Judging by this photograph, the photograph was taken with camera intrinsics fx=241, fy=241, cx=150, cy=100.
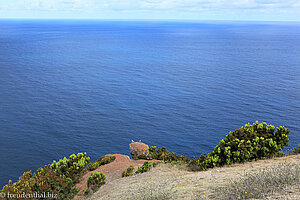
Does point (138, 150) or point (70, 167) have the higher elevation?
point (138, 150)

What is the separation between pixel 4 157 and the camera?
51250 mm

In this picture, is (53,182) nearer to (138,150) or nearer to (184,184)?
(184,184)

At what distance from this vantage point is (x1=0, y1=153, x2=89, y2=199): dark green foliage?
1913 centimetres

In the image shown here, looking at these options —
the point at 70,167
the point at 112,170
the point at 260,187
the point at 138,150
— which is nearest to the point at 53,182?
the point at 70,167

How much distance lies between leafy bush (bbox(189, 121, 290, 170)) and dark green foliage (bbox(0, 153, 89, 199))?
1194 centimetres

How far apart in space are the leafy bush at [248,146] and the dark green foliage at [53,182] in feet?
39.2

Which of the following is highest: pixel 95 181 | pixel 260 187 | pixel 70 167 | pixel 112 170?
pixel 70 167

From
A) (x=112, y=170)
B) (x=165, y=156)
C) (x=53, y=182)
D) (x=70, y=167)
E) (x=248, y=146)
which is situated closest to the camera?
(x=53, y=182)

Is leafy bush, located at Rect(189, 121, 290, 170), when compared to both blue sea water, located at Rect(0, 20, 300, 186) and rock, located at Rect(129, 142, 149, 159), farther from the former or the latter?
blue sea water, located at Rect(0, 20, 300, 186)

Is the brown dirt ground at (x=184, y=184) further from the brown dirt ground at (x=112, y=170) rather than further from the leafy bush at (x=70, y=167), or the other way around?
the leafy bush at (x=70, y=167)

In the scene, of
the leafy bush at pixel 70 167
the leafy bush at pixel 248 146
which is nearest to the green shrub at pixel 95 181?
the leafy bush at pixel 70 167

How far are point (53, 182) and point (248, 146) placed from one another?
17.4 metres

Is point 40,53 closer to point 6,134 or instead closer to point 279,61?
point 6,134

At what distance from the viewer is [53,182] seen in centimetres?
2072
